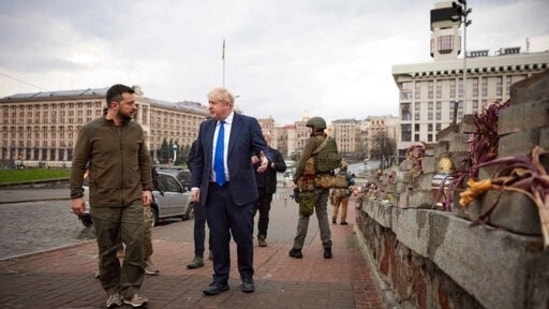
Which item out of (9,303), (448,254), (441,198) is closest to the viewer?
(448,254)

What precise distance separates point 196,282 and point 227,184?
1396 millimetres

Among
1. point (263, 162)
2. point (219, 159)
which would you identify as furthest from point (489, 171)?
point (219, 159)

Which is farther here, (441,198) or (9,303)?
(9,303)

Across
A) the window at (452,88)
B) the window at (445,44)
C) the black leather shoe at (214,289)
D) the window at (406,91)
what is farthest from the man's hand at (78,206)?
the window at (445,44)

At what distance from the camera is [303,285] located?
5031 mm

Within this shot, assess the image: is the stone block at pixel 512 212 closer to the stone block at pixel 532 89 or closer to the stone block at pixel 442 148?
the stone block at pixel 532 89

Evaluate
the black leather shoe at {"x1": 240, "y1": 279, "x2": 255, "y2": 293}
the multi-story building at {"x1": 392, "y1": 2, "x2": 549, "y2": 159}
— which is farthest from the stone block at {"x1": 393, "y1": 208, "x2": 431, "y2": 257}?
the multi-story building at {"x1": 392, "y1": 2, "x2": 549, "y2": 159}

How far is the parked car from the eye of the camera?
12.6 m

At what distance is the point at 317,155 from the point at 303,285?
7.73 feet

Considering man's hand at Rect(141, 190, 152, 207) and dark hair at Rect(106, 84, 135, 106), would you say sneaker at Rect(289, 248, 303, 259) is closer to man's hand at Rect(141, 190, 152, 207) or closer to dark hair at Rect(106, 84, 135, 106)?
man's hand at Rect(141, 190, 152, 207)

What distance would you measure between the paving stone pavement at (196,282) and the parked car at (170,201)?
4.95 m

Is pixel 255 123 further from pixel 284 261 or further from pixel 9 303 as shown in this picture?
pixel 9 303

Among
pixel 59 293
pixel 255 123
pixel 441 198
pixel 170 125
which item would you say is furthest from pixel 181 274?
pixel 170 125

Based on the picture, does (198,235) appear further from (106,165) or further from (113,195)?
(106,165)
